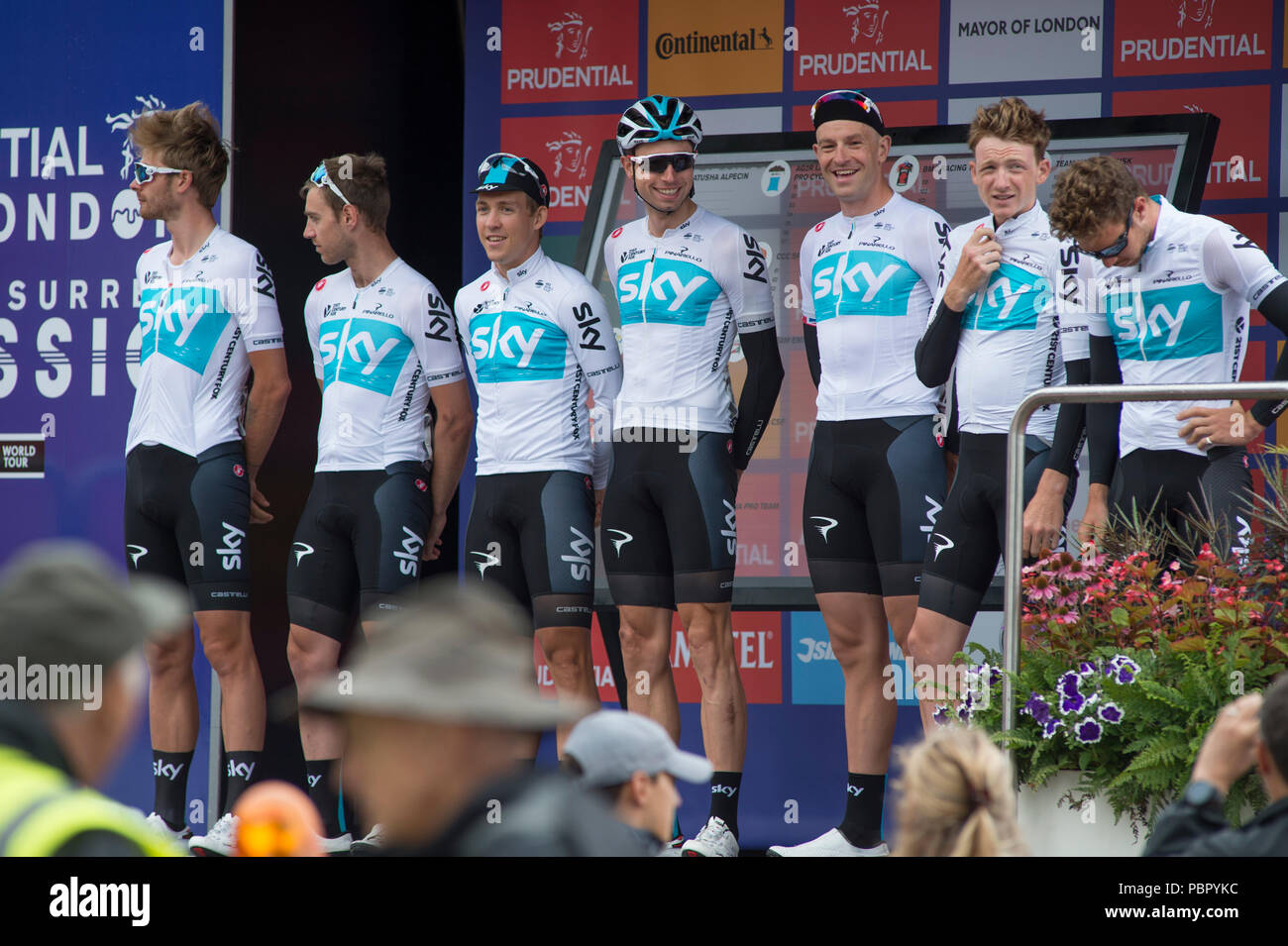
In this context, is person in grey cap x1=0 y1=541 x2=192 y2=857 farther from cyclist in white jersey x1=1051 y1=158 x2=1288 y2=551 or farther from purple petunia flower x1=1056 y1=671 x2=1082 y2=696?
cyclist in white jersey x1=1051 y1=158 x2=1288 y2=551

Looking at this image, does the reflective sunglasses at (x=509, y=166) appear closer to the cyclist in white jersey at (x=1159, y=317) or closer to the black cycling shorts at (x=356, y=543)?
the black cycling shorts at (x=356, y=543)

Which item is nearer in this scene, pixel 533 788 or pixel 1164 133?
pixel 533 788

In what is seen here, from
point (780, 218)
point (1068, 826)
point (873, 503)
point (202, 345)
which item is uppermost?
point (780, 218)

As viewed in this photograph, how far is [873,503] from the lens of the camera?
5.14m

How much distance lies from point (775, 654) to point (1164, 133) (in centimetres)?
238

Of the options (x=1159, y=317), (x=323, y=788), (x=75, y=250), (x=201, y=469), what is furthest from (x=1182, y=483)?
(x=75, y=250)

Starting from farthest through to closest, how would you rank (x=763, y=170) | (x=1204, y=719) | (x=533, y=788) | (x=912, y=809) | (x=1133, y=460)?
(x=763, y=170) < (x=1133, y=460) < (x=1204, y=719) < (x=912, y=809) < (x=533, y=788)

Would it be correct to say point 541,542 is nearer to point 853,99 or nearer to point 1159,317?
point 853,99

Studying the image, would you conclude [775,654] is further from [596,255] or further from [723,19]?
[723,19]

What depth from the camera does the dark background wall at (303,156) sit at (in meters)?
6.34

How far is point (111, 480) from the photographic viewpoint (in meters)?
6.42

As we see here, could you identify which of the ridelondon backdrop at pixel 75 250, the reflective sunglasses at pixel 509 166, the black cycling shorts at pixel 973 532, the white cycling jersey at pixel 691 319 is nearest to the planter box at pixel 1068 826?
the black cycling shorts at pixel 973 532

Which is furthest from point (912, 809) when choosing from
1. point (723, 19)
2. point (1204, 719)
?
point (723, 19)

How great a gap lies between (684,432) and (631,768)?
10.2 ft
